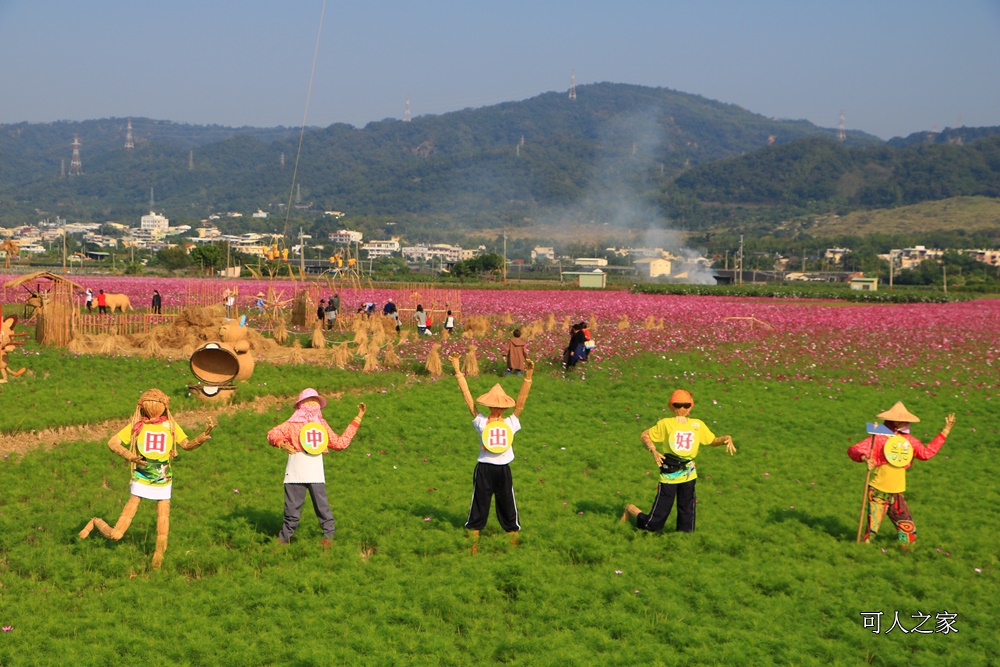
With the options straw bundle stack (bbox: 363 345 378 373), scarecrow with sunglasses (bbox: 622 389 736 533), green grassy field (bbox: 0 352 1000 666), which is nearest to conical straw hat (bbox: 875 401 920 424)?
green grassy field (bbox: 0 352 1000 666)

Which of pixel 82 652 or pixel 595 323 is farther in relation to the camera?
pixel 595 323

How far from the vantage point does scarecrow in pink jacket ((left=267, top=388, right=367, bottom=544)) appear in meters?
9.92

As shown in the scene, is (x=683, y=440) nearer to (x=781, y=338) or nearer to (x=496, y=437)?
(x=496, y=437)

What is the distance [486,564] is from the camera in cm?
972

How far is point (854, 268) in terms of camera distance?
5773 inches

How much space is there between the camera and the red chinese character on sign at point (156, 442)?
9328 millimetres

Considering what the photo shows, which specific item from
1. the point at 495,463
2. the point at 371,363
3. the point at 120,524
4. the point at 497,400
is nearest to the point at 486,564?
the point at 495,463

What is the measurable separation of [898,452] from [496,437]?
4.80 metres

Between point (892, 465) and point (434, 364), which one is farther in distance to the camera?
→ point (434, 364)

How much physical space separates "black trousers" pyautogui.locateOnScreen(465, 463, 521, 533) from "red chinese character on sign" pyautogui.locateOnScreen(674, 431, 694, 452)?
1.98 m

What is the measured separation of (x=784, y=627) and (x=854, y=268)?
149821 mm

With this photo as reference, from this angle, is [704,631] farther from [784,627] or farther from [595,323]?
[595,323]

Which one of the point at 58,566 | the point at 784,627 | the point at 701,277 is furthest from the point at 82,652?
the point at 701,277

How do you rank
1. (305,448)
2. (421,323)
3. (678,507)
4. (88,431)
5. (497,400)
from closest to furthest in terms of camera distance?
(305,448) < (497,400) < (678,507) < (88,431) < (421,323)
